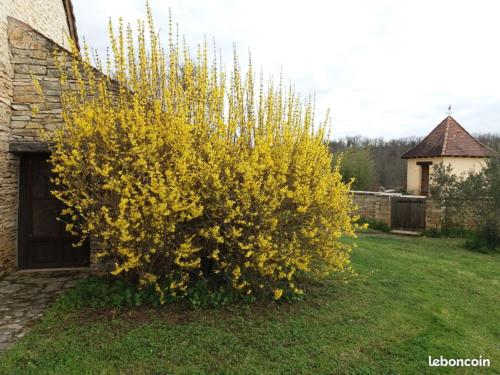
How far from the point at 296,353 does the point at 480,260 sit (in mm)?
6540

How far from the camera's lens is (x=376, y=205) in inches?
477

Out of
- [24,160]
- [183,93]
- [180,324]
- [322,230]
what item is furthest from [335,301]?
[24,160]

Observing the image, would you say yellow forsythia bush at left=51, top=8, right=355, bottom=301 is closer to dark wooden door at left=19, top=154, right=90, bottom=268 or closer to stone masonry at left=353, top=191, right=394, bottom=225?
dark wooden door at left=19, top=154, right=90, bottom=268

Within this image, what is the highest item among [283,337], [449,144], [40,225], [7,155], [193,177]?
[449,144]

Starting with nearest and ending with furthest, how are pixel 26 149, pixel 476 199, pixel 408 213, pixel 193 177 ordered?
pixel 193 177
pixel 26 149
pixel 476 199
pixel 408 213

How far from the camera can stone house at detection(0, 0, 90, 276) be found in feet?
17.4

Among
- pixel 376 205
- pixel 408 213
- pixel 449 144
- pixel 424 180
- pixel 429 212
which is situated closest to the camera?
pixel 429 212

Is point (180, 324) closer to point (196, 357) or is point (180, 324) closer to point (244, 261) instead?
point (196, 357)

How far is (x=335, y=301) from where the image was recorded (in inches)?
182

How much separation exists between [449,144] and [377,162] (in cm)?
1520

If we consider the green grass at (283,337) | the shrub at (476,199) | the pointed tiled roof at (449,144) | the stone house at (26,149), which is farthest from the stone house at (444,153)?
the stone house at (26,149)

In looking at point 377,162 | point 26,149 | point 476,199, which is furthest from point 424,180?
point 26,149

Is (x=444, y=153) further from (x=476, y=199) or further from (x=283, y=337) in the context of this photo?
(x=283, y=337)

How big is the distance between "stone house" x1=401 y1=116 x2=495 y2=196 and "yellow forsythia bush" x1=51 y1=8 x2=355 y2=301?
528 inches
